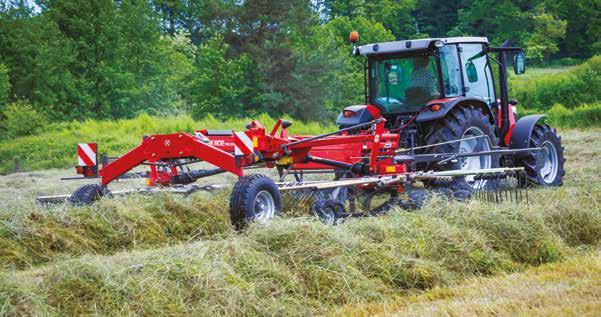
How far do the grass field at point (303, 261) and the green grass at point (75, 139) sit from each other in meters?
11.4

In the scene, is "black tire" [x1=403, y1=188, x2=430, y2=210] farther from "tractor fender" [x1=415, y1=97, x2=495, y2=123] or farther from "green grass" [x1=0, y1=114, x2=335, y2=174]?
"green grass" [x1=0, y1=114, x2=335, y2=174]

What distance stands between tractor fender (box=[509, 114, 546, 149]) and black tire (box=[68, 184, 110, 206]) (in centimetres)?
537

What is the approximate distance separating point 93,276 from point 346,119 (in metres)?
6.31

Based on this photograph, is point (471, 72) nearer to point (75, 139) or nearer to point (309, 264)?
point (309, 264)

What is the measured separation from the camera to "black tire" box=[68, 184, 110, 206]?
8.18 meters

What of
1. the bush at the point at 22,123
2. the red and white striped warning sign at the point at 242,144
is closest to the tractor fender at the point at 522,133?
the red and white striped warning sign at the point at 242,144

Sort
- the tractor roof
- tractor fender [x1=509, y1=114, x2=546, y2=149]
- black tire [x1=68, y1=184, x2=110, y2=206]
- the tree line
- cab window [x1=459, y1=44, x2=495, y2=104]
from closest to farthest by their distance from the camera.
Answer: black tire [x1=68, y1=184, x2=110, y2=206]
the tractor roof
cab window [x1=459, y1=44, x2=495, y2=104]
tractor fender [x1=509, y1=114, x2=546, y2=149]
the tree line

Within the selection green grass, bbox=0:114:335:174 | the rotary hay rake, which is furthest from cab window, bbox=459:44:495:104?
green grass, bbox=0:114:335:174

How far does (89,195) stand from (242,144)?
1.68 m

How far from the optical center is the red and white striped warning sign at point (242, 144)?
25.3 feet

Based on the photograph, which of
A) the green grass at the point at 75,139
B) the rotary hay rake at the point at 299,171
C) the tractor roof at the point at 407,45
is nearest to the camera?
the rotary hay rake at the point at 299,171

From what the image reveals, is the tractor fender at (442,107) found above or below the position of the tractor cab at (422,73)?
below

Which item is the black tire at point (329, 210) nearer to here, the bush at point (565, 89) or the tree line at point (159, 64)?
the tree line at point (159, 64)

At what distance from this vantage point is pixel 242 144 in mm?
7762
